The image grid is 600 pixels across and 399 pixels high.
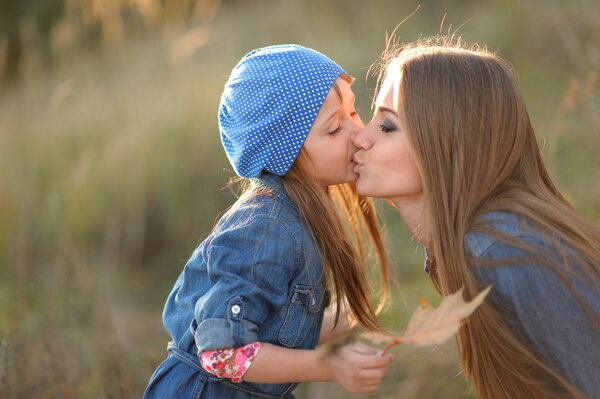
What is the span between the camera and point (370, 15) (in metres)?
6.50

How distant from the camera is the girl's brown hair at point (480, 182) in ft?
6.13

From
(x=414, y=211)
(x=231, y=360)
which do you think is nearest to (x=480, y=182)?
(x=414, y=211)

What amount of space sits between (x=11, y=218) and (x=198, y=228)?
4.09 ft

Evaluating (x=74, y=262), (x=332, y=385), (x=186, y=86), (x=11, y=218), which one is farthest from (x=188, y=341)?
(x=186, y=86)

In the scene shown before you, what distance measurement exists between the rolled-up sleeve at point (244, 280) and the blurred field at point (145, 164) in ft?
4.73

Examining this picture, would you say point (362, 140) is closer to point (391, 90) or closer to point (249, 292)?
point (391, 90)

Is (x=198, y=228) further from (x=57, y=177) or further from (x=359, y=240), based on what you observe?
(x=359, y=240)

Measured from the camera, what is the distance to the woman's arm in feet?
5.45

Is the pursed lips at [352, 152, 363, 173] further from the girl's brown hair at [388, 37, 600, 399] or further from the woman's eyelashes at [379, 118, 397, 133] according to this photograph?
the girl's brown hair at [388, 37, 600, 399]

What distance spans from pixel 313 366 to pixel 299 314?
0.26 metres

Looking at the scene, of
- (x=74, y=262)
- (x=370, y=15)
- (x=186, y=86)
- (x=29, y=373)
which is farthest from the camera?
(x=370, y=15)

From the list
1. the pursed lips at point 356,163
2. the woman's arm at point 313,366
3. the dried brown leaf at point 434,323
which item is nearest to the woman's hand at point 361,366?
the woman's arm at point 313,366

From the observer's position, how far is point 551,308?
1.79 metres

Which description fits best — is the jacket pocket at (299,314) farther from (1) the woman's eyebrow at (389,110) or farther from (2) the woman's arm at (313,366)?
(1) the woman's eyebrow at (389,110)
